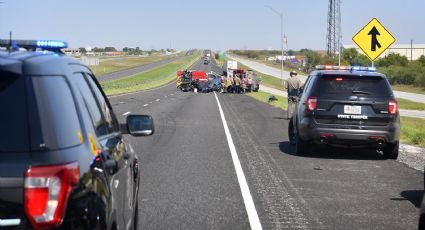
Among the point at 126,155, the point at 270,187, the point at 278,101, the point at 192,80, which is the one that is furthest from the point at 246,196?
the point at 192,80

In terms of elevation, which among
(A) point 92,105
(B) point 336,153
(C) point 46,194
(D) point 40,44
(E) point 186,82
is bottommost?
(E) point 186,82

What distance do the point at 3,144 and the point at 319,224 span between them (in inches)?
191

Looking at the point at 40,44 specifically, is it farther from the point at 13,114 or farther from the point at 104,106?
the point at 13,114

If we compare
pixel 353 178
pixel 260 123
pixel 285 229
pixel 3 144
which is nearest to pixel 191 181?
pixel 353 178

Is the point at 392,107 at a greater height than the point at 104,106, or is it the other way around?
the point at 104,106

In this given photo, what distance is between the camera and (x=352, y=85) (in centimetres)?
1326

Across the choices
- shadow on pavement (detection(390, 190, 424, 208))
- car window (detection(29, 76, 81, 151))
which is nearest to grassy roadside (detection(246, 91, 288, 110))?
shadow on pavement (detection(390, 190, 424, 208))

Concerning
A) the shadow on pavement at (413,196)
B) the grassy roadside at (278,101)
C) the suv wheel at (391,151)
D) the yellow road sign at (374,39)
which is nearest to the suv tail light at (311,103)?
the suv wheel at (391,151)

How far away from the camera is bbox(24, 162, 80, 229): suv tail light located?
9.61 feet

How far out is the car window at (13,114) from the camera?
10.0 ft

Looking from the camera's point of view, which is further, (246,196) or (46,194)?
(246,196)

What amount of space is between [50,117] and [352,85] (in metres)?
10.8

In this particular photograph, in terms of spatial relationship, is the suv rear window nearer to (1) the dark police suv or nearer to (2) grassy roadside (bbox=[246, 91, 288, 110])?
(1) the dark police suv

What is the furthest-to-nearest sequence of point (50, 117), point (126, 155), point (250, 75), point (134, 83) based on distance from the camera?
point (134, 83)
point (250, 75)
point (126, 155)
point (50, 117)
